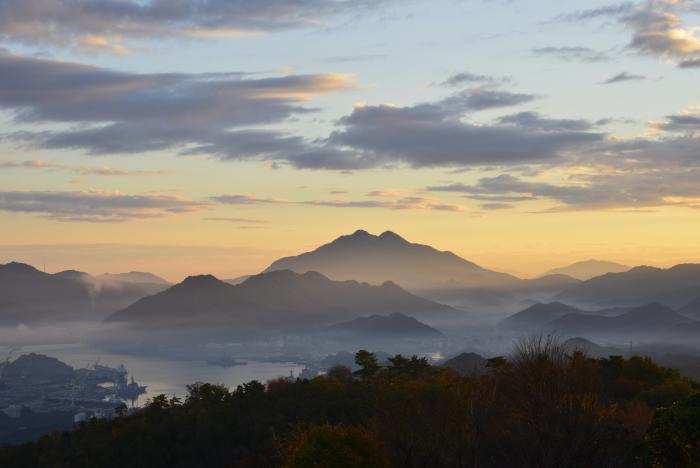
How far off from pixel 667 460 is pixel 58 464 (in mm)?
71886

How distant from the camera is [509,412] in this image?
63125 mm

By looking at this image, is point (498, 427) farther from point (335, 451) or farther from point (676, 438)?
point (676, 438)

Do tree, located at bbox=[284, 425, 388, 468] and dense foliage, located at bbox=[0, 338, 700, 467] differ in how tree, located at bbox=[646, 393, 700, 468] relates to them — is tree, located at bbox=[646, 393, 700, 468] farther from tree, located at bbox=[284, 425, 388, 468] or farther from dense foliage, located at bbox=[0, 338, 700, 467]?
tree, located at bbox=[284, 425, 388, 468]

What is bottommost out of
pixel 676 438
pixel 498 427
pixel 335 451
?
pixel 498 427

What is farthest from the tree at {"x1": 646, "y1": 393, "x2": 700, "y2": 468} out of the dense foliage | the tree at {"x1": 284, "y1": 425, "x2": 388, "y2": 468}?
the tree at {"x1": 284, "y1": 425, "x2": 388, "y2": 468}

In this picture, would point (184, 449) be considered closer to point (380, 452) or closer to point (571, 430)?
point (380, 452)

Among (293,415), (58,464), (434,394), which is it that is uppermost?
(434,394)

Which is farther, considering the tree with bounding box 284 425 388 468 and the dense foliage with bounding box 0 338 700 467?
the dense foliage with bounding box 0 338 700 467

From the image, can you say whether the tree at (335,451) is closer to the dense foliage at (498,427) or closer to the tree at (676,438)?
the dense foliage at (498,427)

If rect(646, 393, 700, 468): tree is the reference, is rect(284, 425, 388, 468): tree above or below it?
below

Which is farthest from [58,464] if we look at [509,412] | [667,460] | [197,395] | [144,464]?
[667,460]

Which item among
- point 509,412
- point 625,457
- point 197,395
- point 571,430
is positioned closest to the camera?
point 571,430

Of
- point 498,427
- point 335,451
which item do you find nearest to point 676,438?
point 335,451

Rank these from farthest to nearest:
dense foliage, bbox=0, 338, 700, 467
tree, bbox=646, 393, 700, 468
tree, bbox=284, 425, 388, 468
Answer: dense foliage, bbox=0, 338, 700, 467 → tree, bbox=284, 425, 388, 468 → tree, bbox=646, 393, 700, 468
